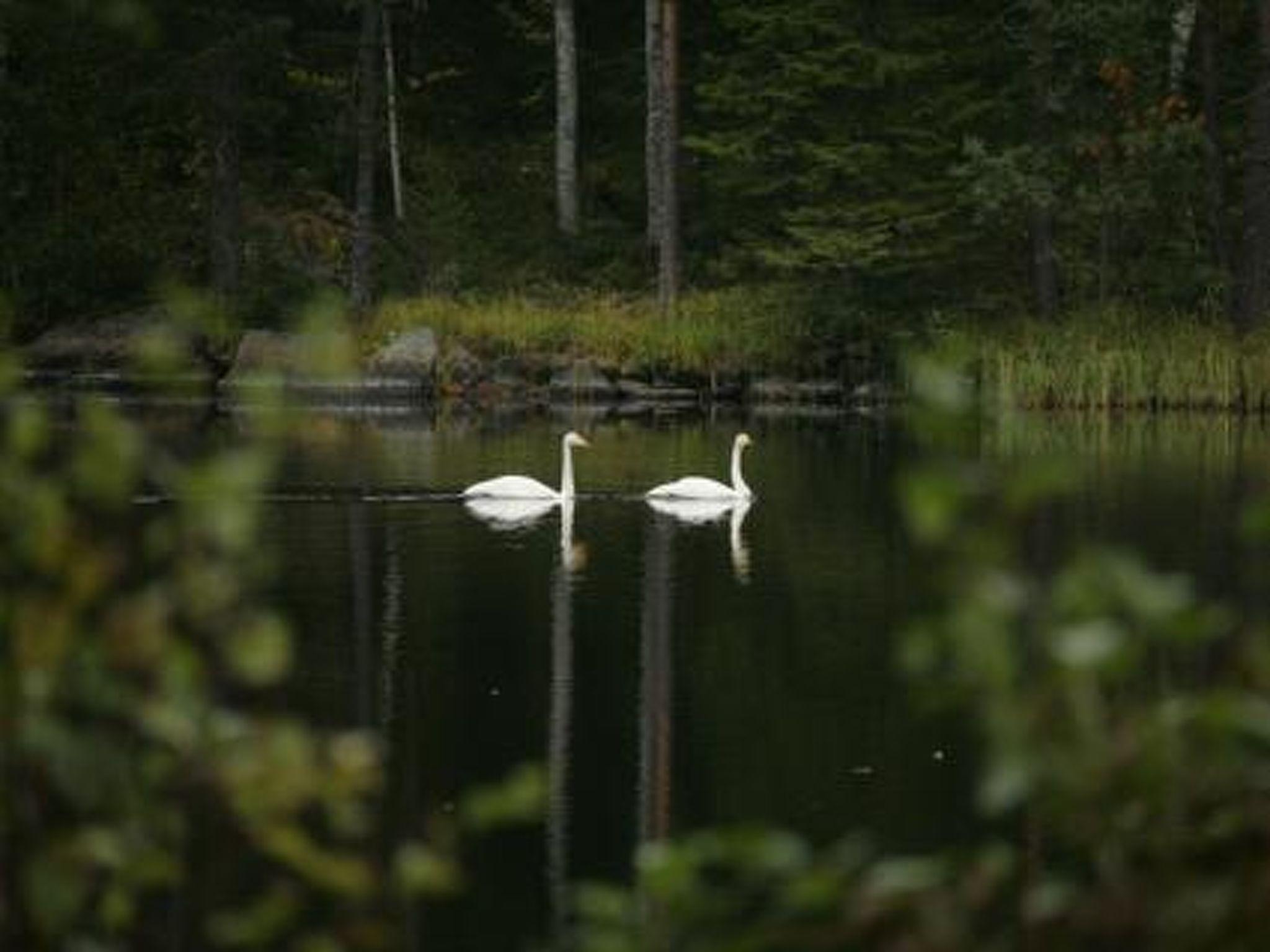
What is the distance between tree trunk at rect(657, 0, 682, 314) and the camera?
1766 inches

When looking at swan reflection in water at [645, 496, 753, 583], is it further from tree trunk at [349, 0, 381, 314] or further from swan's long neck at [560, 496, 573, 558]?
tree trunk at [349, 0, 381, 314]

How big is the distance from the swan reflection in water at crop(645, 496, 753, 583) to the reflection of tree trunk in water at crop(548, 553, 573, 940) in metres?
4.13

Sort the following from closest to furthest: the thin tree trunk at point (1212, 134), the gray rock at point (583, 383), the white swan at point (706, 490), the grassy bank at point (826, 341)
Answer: the white swan at point (706, 490) → the grassy bank at point (826, 341) → the thin tree trunk at point (1212, 134) → the gray rock at point (583, 383)

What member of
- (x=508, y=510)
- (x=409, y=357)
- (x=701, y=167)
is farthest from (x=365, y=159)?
(x=508, y=510)

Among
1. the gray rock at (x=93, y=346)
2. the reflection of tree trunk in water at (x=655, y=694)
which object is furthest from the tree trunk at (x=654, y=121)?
the reflection of tree trunk in water at (x=655, y=694)

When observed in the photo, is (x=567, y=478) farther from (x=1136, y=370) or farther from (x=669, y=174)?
(x=669, y=174)

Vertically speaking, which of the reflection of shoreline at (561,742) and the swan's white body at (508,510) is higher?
the swan's white body at (508,510)

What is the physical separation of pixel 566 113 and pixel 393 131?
3816mm

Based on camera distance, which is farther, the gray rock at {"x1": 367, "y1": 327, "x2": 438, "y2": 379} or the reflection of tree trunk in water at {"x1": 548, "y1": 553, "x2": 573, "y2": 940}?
the gray rock at {"x1": 367, "y1": 327, "x2": 438, "y2": 379}

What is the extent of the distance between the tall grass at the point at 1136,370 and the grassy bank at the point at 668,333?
413 cm

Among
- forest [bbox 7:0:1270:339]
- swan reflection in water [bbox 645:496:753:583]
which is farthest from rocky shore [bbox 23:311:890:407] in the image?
swan reflection in water [bbox 645:496:753:583]

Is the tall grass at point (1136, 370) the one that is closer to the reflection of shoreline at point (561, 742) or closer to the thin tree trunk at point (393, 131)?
the thin tree trunk at point (393, 131)

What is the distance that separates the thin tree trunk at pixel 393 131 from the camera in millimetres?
50375

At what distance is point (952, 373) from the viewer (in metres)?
4.29
